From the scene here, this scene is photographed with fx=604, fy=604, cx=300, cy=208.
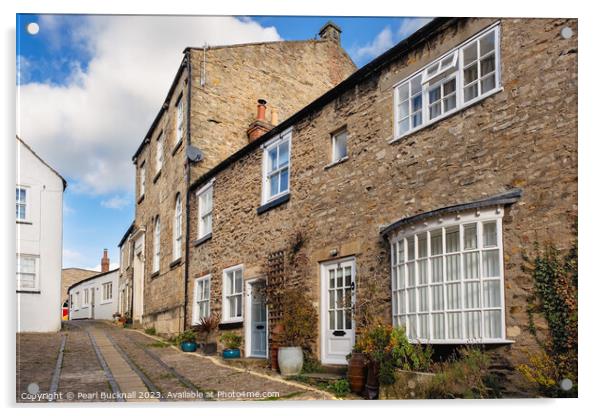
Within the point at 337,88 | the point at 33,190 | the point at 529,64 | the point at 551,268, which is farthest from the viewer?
the point at 337,88

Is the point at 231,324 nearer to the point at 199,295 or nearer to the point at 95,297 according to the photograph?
the point at 199,295

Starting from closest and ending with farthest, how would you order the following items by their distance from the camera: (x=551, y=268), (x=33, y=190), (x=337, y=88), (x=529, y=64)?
(x=551, y=268) → (x=529, y=64) → (x=33, y=190) → (x=337, y=88)

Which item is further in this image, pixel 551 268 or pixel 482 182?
pixel 482 182

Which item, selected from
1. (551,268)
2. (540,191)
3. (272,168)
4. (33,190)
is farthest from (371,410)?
(272,168)

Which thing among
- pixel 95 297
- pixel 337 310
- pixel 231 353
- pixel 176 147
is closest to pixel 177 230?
pixel 176 147

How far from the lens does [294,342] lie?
9719mm

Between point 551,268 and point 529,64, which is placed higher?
point 529,64

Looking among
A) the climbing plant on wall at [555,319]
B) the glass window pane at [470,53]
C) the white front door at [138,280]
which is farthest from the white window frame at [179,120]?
the climbing plant on wall at [555,319]

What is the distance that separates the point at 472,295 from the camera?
22.5 ft

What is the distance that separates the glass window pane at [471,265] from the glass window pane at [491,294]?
0.55ft

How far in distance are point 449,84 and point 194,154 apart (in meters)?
7.74

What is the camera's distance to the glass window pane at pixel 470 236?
6.95m

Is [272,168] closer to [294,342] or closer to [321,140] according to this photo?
[321,140]

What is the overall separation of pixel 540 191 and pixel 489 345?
5.75 feet
